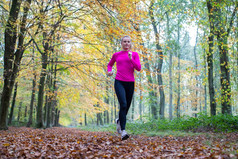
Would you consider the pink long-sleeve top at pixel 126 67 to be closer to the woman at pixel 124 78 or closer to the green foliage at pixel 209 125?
the woman at pixel 124 78

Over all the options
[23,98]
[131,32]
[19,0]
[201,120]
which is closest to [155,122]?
[201,120]

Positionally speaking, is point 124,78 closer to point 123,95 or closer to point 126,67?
point 126,67

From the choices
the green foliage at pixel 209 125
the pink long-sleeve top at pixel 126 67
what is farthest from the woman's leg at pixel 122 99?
the green foliage at pixel 209 125

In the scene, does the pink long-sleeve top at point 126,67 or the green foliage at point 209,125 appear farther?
the green foliage at point 209,125

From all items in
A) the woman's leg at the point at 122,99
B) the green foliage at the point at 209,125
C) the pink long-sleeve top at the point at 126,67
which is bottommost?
the green foliage at the point at 209,125

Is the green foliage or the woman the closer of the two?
the woman

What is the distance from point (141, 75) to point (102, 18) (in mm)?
2861

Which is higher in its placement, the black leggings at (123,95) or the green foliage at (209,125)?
the black leggings at (123,95)

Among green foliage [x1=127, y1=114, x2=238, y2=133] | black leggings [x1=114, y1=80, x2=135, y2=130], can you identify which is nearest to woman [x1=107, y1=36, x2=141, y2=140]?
black leggings [x1=114, y1=80, x2=135, y2=130]

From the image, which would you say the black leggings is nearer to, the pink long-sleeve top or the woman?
the woman

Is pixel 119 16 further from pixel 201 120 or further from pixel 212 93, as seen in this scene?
pixel 212 93

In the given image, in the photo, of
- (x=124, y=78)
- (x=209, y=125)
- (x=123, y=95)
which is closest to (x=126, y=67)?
(x=124, y=78)

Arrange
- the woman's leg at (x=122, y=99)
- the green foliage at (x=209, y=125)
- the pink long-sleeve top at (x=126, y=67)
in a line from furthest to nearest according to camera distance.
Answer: the green foliage at (x=209, y=125) → the pink long-sleeve top at (x=126, y=67) → the woman's leg at (x=122, y=99)

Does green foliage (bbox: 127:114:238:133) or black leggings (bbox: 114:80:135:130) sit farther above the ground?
black leggings (bbox: 114:80:135:130)
